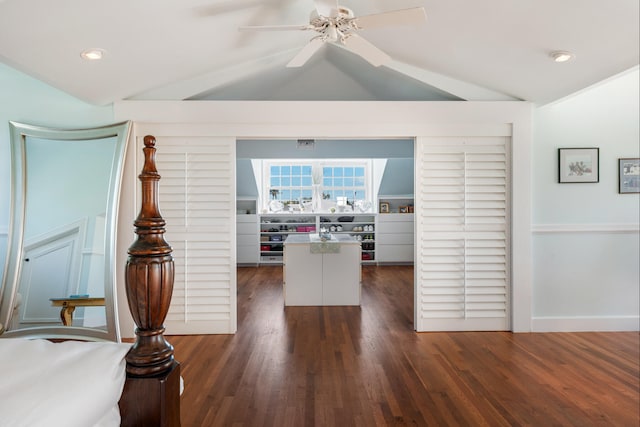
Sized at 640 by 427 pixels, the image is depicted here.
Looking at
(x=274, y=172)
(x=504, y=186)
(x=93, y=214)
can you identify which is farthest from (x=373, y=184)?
(x=93, y=214)

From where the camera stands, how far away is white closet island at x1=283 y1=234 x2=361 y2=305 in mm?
4797

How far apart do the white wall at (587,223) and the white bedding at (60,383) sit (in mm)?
3887

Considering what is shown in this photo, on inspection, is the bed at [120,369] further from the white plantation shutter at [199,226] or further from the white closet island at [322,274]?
the white closet island at [322,274]

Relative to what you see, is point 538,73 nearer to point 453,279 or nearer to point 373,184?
point 453,279

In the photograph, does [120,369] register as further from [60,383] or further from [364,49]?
[364,49]

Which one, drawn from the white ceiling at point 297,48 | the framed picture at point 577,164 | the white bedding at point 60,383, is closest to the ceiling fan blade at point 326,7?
the white ceiling at point 297,48

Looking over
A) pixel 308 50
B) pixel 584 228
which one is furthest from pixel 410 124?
pixel 584 228

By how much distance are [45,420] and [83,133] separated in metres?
3.35

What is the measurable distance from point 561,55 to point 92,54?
11.1 ft

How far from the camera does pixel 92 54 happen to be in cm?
270

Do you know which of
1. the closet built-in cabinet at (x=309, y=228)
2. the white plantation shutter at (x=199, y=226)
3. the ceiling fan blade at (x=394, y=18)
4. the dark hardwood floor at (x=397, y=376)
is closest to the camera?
the ceiling fan blade at (x=394, y=18)

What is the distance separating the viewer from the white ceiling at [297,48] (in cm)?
235

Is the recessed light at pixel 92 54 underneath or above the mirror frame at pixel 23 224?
above

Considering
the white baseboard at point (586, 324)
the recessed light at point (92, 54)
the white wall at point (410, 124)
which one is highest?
the recessed light at point (92, 54)
